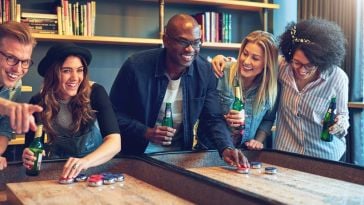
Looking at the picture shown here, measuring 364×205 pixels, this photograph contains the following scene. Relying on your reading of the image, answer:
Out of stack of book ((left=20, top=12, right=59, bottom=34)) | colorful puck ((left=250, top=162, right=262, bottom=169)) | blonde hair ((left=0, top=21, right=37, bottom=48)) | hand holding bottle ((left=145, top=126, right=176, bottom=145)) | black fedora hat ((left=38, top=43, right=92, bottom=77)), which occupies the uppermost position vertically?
stack of book ((left=20, top=12, right=59, bottom=34))

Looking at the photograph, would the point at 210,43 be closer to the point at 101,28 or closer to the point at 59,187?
the point at 101,28

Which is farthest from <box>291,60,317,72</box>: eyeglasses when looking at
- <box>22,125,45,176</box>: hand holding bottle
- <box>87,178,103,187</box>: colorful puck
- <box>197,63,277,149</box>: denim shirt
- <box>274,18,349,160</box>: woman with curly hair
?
<box>22,125,45,176</box>: hand holding bottle

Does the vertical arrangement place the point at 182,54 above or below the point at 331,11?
below

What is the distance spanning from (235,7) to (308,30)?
7.04 feet

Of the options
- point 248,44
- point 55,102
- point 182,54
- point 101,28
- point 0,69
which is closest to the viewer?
point 0,69

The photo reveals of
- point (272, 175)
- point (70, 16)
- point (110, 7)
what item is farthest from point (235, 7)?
point (272, 175)

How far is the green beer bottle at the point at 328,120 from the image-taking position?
2.44m

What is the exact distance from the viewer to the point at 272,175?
200 cm

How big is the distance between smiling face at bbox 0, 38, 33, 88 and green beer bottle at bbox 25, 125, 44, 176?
261mm

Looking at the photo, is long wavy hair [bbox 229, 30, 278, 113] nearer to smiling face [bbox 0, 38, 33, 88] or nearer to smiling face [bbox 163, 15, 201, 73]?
smiling face [bbox 163, 15, 201, 73]

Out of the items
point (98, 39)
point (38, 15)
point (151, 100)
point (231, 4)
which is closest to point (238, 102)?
point (151, 100)

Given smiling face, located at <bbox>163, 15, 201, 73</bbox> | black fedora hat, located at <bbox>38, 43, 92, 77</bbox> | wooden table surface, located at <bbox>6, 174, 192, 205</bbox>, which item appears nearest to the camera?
wooden table surface, located at <bbox>6, 174, 192, 205</bbox>

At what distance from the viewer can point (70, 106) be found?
6.97ft

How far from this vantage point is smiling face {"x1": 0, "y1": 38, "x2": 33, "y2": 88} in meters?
1.94
